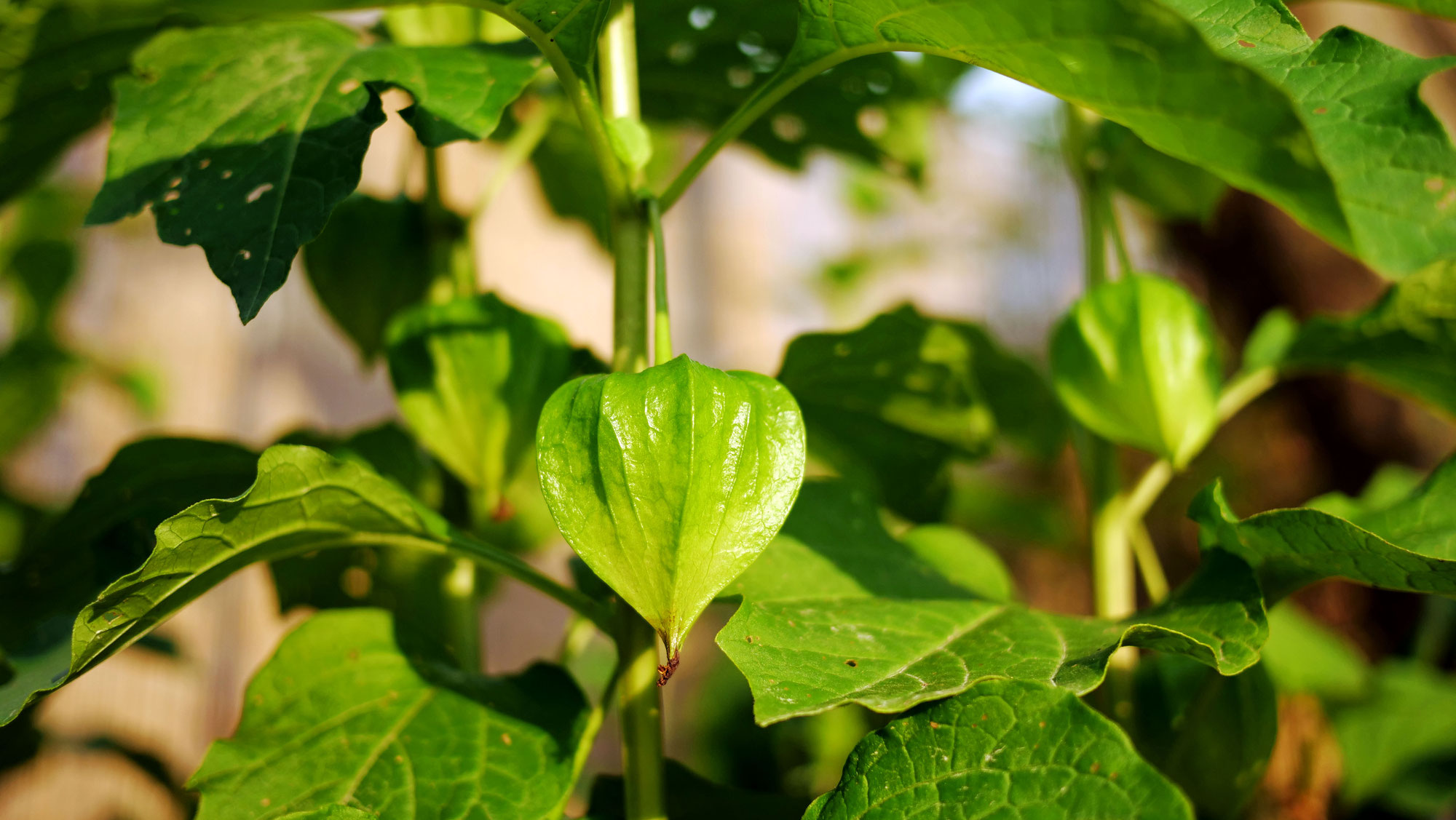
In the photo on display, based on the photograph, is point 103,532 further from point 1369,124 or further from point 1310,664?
point 1310,664

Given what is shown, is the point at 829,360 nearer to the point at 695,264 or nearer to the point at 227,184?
the point at 227,184

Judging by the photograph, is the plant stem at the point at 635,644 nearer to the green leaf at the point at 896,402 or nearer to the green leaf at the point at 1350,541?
the green leaf at the point at 896,402

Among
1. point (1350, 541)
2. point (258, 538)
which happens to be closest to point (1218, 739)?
point (1350, 541)

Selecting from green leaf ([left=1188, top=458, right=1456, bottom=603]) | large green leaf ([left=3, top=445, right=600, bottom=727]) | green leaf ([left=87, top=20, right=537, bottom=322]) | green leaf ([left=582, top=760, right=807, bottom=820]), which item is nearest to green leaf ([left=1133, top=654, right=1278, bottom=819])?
green leaf ([left=1188, top=458, right=1456, bottom=603])

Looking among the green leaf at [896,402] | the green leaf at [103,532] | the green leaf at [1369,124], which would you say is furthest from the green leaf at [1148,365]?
the green leaf at [103,532]

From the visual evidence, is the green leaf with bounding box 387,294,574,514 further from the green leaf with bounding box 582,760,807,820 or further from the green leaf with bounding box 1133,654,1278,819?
the green leaf with bounding box 1133,654,1278,819

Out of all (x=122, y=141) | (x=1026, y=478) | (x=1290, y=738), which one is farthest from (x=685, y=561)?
(x=1026, y=478)
